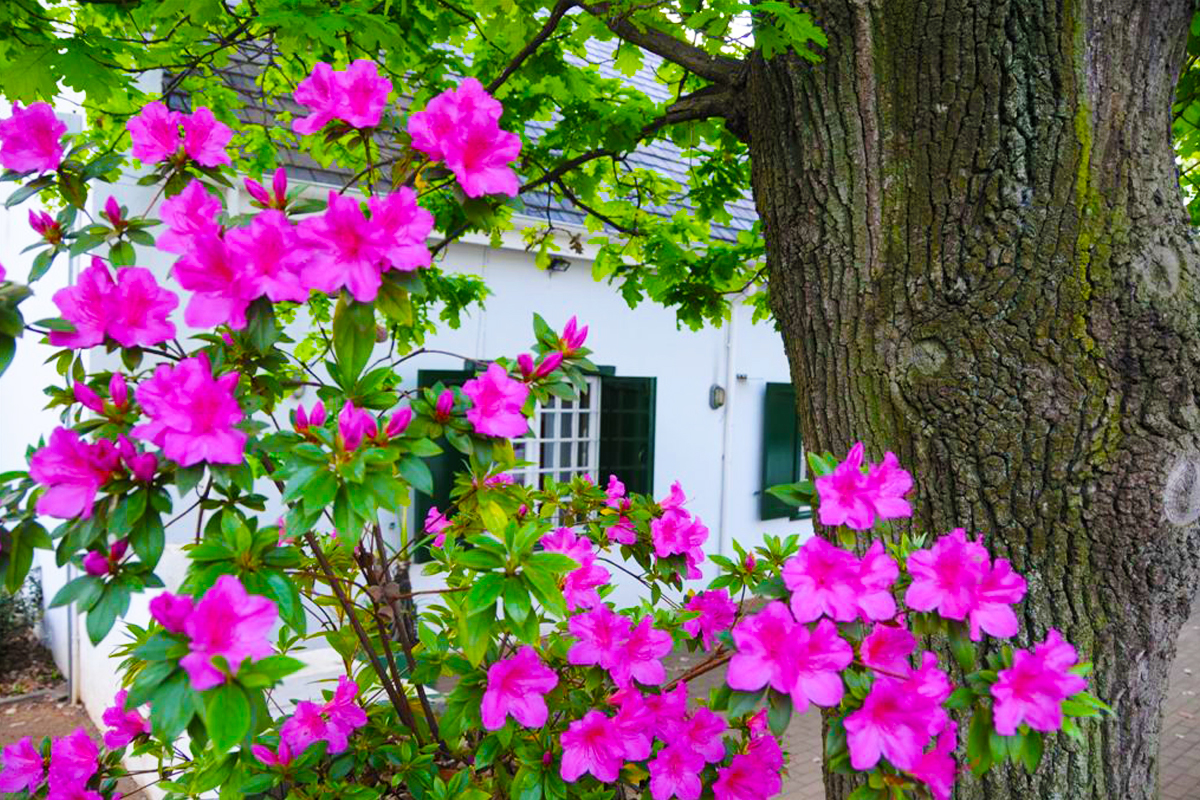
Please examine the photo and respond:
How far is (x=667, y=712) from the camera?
1694mm

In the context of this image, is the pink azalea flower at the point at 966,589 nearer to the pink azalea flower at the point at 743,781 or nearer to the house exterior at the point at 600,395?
the pink azalea flower at the point at 743,781

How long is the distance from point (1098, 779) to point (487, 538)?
149cm

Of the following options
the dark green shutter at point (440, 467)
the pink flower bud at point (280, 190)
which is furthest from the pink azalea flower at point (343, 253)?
the dark green shutter at point (440, 467)

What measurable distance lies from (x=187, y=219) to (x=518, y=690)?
0.89m

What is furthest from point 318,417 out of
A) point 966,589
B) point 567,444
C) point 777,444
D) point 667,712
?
point 777,444

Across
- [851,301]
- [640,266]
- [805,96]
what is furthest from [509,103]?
[851,301]

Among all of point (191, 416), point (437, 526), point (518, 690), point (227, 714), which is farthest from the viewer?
point (437, 526)

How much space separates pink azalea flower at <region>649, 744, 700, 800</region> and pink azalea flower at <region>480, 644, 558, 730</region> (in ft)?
0.93

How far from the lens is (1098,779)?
1.99 meters

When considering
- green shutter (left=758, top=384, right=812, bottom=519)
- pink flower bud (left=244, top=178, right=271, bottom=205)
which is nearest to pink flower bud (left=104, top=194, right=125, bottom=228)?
pink flower bud (left=244, top=178, right=271, bottom=205)

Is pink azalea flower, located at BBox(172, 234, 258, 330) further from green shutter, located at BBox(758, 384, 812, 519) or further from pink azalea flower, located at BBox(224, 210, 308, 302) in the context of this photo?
green shutter, located at BBox(758, 384, 812, 519)

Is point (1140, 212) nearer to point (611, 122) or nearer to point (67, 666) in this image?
point (611, 122)

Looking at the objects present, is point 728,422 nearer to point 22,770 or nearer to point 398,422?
point 22,770

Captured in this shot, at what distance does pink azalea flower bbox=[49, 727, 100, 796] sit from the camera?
176 cm
